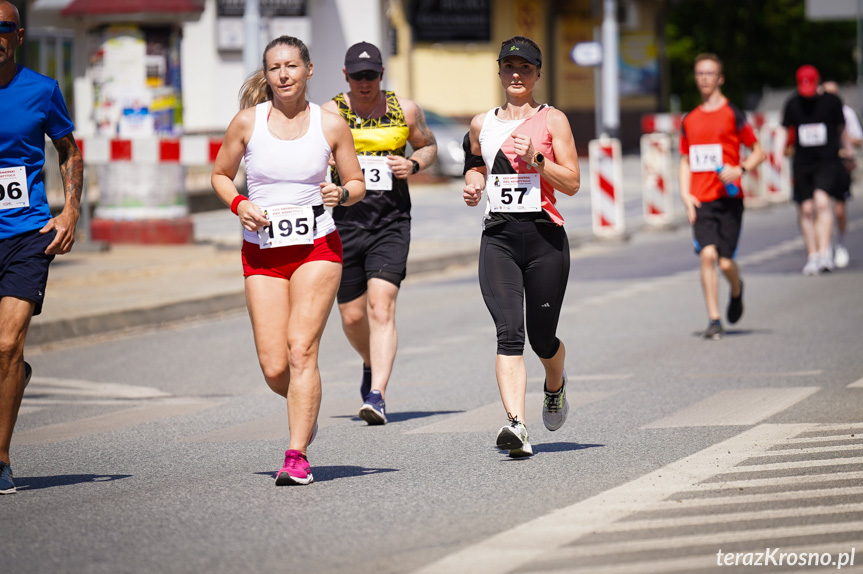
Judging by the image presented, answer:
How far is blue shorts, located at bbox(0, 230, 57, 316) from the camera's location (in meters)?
6.57

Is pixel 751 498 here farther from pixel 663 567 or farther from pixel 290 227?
pixel 290 227

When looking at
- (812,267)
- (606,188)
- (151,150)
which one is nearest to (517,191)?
(812,267)

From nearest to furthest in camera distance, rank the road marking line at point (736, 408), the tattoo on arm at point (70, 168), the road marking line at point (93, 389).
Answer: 1. the tattoo on arm at point (70, 168)
2. the road marking line at point (736, 408)
3. the road marking line at point (93, 389)

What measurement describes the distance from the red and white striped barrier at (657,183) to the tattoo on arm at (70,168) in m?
17.4

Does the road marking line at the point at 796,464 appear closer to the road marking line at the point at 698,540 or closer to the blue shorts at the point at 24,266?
the road marking line at the point at 698,540

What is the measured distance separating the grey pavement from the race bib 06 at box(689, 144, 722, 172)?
5171 millimetres

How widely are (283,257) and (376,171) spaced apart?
2.12m

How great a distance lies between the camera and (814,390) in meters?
9.09

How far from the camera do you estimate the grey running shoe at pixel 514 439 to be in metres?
6.99

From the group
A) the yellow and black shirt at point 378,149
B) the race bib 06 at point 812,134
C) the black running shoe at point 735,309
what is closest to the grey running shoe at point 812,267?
the race bib 06 at point 812,134

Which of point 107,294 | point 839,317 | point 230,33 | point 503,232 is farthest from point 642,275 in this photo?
point 230,33

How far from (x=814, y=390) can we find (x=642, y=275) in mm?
8083

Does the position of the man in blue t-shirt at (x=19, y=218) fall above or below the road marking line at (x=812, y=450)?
above

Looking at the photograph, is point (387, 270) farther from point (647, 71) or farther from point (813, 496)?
point (647, 71)
